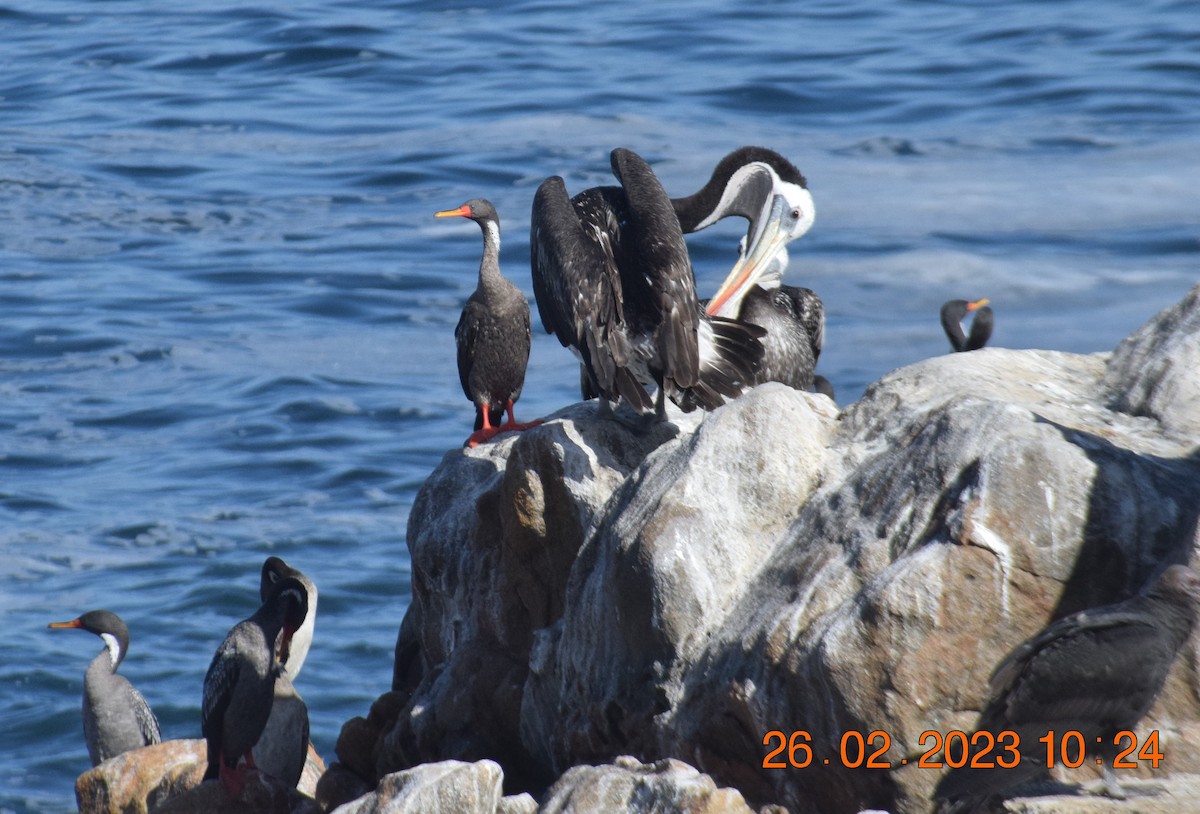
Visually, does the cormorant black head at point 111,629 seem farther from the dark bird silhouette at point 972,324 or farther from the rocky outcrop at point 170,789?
the dark bird silhouette at point 972,324

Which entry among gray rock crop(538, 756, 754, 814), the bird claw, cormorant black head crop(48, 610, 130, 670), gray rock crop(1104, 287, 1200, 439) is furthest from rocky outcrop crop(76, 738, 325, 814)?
gray rock crop(1104, 287, 1200, 439)

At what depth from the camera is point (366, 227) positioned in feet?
69.1

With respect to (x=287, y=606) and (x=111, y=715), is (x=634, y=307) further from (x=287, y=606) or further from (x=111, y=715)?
(x=111, y=715)

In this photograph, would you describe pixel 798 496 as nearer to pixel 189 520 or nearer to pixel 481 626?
pixel 481 626

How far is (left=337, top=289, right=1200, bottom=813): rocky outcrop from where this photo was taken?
4906 mm

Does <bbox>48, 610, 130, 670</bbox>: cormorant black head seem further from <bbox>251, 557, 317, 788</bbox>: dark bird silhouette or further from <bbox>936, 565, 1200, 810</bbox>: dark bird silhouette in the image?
<bbox>936, 565, 1200, 810</bbox>: dark bird silhouette

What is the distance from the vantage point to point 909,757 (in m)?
4.83

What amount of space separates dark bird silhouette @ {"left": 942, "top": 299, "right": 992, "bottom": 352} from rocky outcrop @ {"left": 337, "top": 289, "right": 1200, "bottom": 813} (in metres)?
6.27

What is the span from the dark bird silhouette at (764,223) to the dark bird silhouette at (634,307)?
140 centimetres

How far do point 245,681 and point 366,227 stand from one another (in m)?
13.3

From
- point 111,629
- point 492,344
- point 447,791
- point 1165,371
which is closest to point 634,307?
point 492,344

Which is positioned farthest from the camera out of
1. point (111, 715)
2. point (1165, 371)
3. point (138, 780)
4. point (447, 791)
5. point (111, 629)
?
point (111, 629)

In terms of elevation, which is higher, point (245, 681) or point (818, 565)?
point (818, 565)

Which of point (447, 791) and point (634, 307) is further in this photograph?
point (634, 307)
